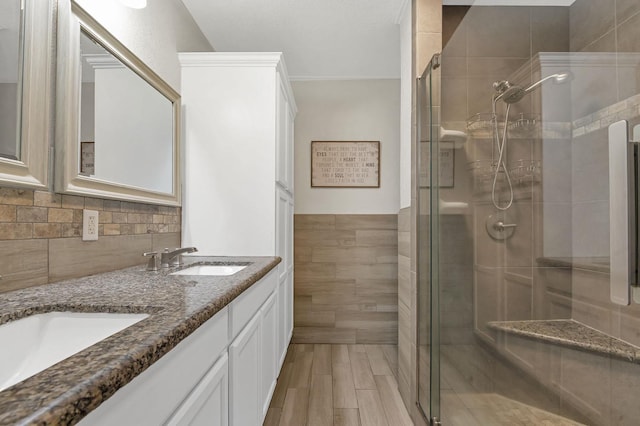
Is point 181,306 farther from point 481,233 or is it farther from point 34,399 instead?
point 481,233

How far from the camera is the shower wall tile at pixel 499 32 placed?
56.5 inches

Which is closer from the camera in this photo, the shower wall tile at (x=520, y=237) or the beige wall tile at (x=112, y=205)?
the shower wall tile at (x=520, y=237)

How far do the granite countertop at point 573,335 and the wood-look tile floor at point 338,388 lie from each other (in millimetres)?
1021

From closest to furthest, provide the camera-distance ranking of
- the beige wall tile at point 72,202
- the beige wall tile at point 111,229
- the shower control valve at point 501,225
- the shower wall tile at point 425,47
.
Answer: the beige wall tile at point 72,202, the shower control valve at point 501,225, the beige wall tile at point 111,229, the shower wall tile at point 425,47

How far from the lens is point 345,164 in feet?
10.9

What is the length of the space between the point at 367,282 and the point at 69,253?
8.16ft

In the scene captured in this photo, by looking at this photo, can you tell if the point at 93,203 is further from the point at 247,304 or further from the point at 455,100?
the point at 455,100

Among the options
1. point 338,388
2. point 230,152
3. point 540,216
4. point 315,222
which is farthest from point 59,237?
point 315,222

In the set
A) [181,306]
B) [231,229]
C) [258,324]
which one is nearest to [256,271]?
[258,324]

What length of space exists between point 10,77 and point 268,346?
158 cm

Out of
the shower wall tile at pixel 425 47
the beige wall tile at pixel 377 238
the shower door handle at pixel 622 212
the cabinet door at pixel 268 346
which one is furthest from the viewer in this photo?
the beige wall tile at pixel 377 238

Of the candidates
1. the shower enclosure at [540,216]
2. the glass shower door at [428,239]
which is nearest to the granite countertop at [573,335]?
the shower enclosure at [540,216]

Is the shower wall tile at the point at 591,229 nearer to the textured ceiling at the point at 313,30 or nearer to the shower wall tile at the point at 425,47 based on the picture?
the shower wall tile at the point at 425,47

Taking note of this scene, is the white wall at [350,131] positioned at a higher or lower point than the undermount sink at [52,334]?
higher
